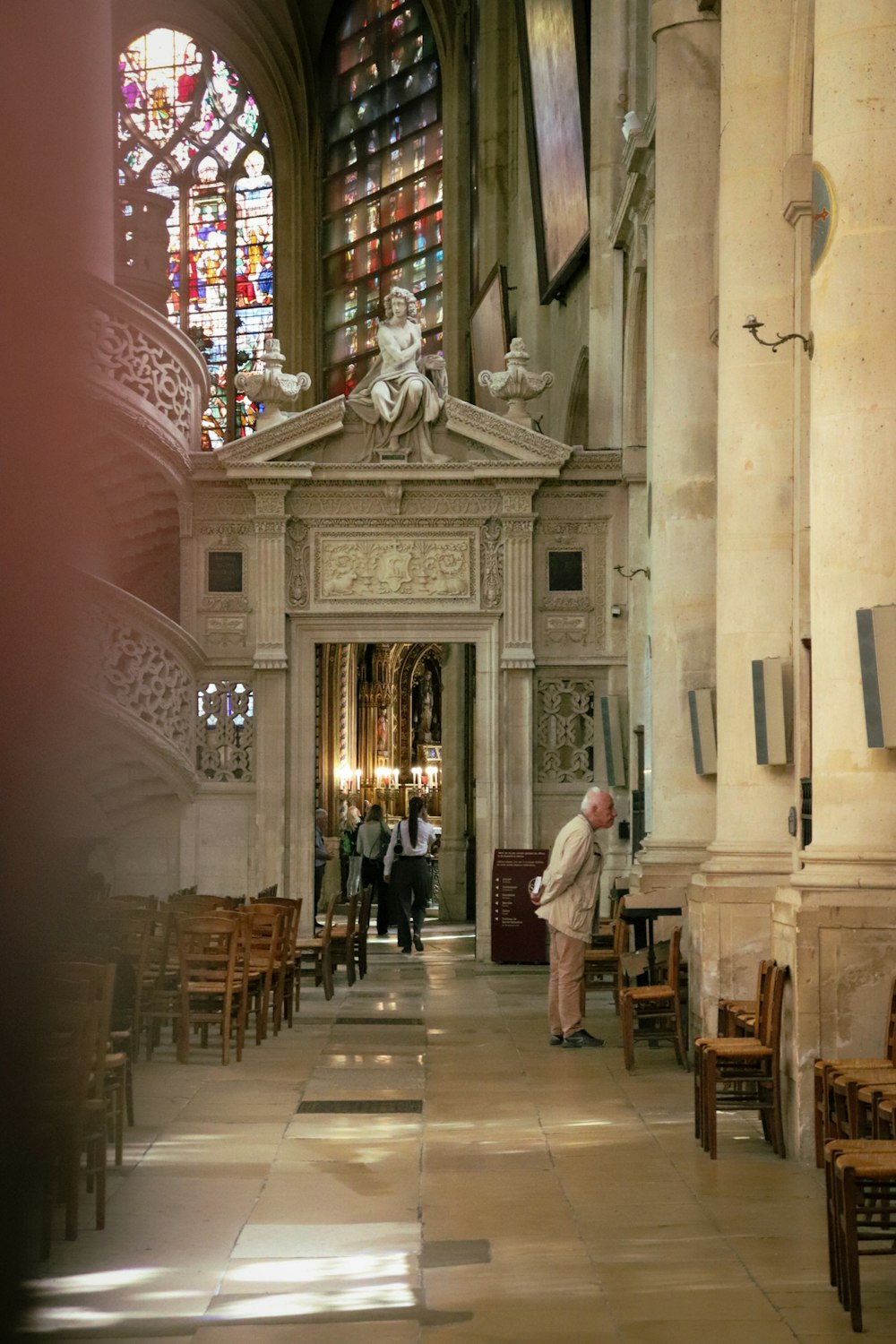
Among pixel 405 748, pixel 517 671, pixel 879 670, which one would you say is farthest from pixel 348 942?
pixel 405 748

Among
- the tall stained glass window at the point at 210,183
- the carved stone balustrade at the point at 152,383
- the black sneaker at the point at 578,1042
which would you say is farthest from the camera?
the tall stained glass window at the point at 210,183

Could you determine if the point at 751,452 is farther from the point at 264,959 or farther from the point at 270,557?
the point at 270,557

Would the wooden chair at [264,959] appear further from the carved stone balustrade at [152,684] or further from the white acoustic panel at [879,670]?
the white acoustic panel at [879,670]

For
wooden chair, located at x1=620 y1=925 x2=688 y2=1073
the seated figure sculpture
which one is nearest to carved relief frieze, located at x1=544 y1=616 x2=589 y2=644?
the seated figure sculpture

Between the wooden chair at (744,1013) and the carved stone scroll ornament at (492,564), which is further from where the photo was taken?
the carved stone scroll ornament at (492,564)

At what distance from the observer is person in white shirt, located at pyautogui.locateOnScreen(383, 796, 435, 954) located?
19.6 meters

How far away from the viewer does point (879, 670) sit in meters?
7.36

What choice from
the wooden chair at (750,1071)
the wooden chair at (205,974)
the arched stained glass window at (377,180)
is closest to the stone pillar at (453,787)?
the arched stained glass window at (377,180)

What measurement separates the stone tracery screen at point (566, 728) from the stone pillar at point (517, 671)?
21 centimetres

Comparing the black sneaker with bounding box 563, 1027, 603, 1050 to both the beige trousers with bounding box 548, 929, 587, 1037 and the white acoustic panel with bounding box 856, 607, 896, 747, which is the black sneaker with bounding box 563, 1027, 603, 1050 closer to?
the beige trousers with bounding box 548, 929, 587, 1037

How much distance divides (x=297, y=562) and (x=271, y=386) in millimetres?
1928

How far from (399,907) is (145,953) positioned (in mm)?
8696

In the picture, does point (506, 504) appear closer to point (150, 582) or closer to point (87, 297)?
point (150, 582)

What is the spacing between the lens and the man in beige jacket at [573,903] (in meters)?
11.4
